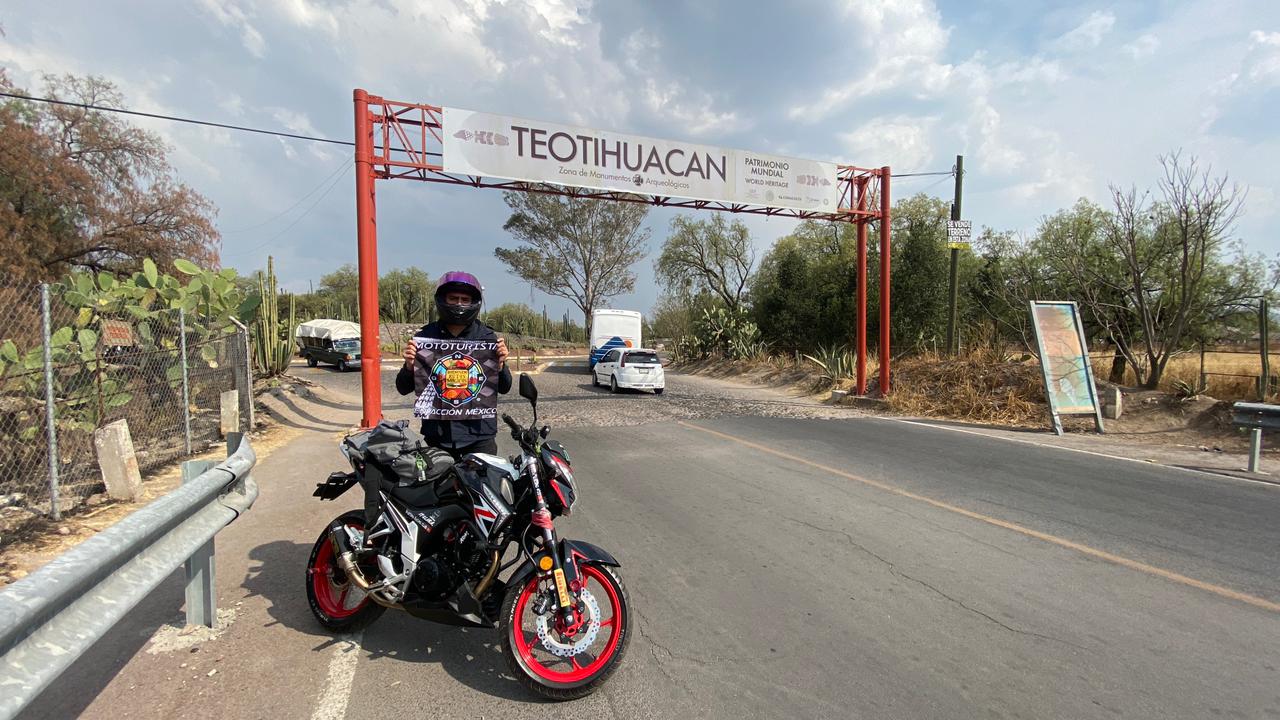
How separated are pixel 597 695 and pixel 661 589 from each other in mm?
1293

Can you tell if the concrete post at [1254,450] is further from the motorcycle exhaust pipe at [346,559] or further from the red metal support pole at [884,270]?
the motorcycle exhaust pipe at [346,559]

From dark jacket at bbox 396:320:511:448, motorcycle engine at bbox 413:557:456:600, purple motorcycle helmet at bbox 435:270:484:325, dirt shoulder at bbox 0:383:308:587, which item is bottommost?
dirt shoulder at bbox 0:383:308:587

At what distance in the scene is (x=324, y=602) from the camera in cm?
363

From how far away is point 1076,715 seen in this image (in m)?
2.89

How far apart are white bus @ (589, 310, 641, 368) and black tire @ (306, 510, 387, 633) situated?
22.8 m

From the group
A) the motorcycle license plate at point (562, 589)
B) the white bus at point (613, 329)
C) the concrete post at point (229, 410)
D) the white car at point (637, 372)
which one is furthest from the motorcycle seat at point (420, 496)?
the white bus at point (613, 329)

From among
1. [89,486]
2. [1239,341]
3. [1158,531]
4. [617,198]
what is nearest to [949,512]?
[1158,531]

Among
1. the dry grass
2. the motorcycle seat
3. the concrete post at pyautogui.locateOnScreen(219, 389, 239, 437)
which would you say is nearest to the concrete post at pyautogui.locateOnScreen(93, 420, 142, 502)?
the concrete post at pyautogui.locateOnScreen(219, 389, 239, 437)

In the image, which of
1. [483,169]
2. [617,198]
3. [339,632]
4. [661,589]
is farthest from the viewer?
[617,198]

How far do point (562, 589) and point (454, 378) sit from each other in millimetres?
1534

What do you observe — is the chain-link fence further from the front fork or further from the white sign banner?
the white sign banner

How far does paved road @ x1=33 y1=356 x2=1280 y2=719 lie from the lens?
3.00 metres

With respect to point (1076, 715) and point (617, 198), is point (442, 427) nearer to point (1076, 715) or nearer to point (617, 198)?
point (1076, 715)

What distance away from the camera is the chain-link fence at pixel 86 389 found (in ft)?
20.6
